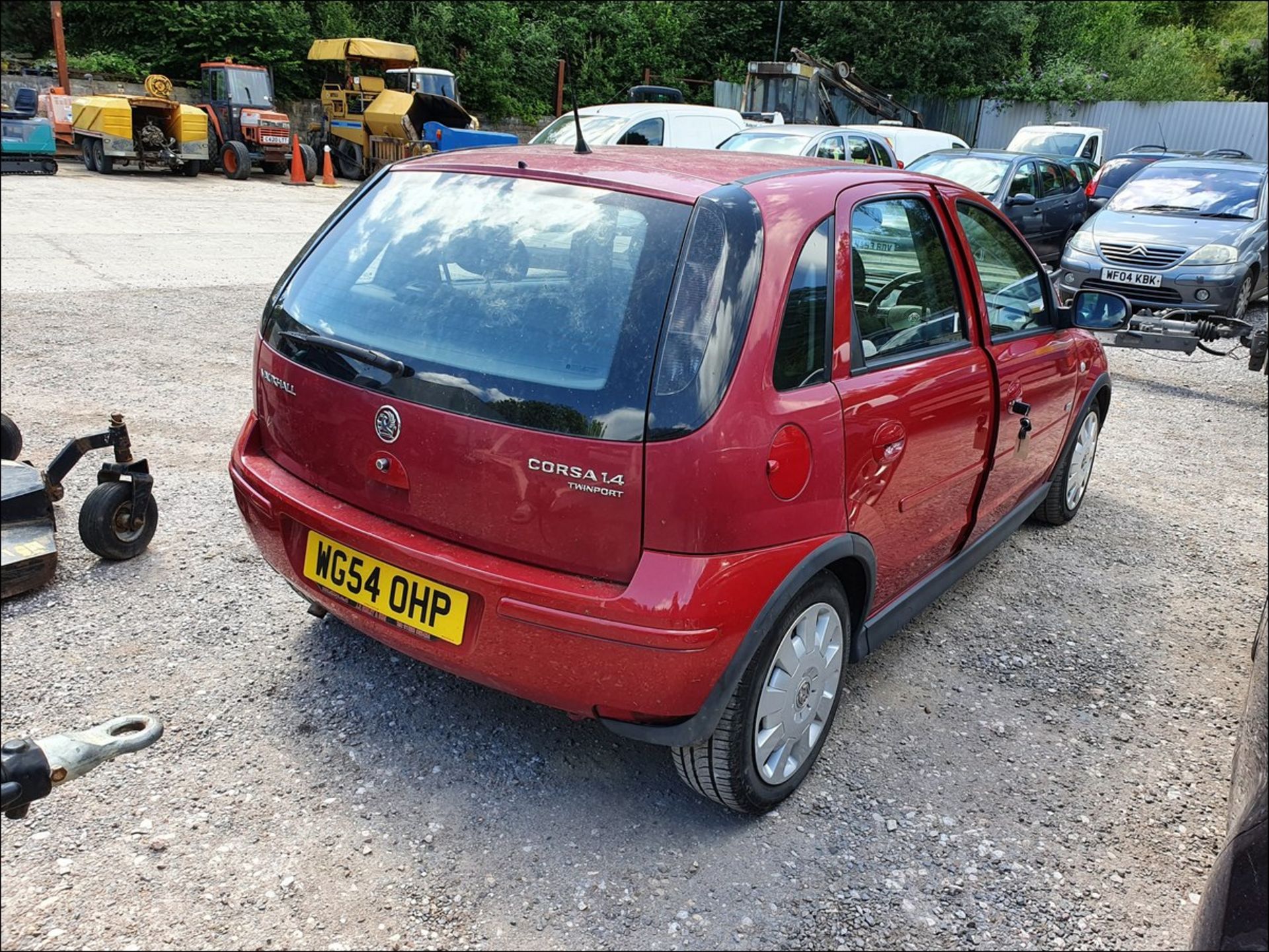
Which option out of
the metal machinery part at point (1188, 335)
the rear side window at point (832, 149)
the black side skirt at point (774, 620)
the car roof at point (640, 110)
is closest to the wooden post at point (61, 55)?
the car roof at point (640, 110)

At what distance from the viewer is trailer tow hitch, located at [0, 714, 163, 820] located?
175 centimetres

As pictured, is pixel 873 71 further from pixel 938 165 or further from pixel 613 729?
pixel 613 729

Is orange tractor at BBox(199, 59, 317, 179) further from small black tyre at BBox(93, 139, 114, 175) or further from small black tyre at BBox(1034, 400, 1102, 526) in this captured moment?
small black tyre at BBox(1034, 400, 1102, 526)

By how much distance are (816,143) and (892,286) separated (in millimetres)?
10942

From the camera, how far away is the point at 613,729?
240cm

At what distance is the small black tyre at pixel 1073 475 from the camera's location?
4.68 metres

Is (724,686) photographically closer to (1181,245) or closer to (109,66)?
Answer: (1181,245)

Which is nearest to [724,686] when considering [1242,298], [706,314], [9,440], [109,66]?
[706,314]

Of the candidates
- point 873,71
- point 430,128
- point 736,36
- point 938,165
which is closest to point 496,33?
point 430,128

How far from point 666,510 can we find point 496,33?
2616 centimetres

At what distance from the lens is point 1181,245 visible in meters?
9.45

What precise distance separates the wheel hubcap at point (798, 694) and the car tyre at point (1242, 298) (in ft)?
27.4

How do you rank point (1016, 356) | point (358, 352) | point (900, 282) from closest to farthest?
point (358, 352), point (900, 282), point (1016, 356)

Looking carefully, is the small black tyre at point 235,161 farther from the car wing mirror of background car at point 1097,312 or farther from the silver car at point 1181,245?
the car wing mirror of background car at point 1097,312
